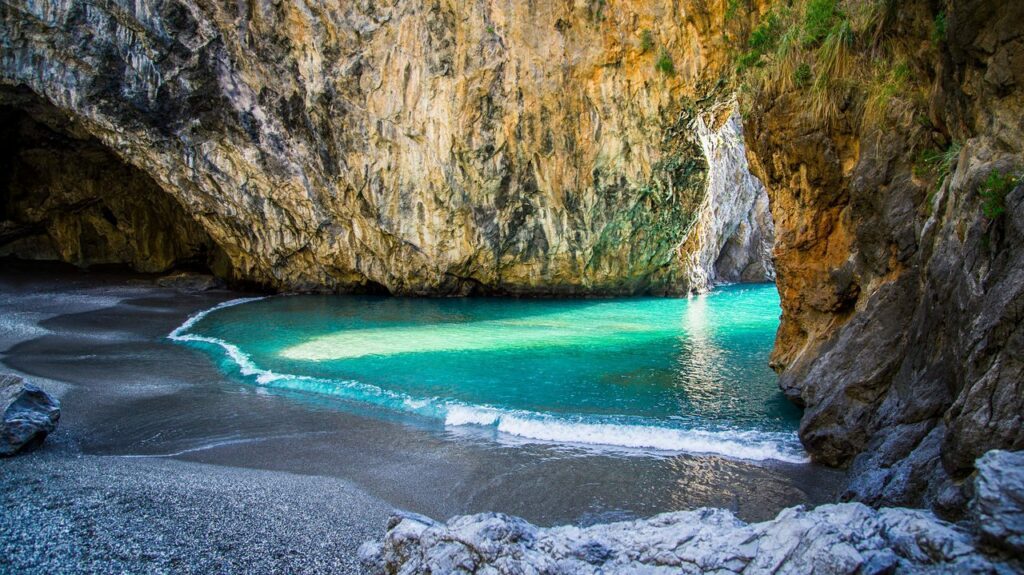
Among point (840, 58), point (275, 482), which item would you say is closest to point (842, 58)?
point (840, 58)

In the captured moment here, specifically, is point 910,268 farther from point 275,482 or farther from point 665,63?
point 665,63

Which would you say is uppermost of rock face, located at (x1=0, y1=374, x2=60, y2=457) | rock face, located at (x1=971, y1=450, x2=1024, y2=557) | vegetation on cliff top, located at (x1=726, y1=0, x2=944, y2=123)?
vegetation on cliff top, located at (x1=726, y1=0, x2=944, y2=123)

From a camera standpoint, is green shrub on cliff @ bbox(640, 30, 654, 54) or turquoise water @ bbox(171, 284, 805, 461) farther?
green shrub on cliff @ bbox(640, 30, 654, 54)

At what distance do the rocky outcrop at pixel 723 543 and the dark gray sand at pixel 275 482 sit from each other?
131cm

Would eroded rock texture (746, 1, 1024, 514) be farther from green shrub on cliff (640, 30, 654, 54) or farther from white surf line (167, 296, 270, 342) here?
white surf line (167, 296, 270, 342)

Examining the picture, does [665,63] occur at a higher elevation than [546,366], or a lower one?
higher

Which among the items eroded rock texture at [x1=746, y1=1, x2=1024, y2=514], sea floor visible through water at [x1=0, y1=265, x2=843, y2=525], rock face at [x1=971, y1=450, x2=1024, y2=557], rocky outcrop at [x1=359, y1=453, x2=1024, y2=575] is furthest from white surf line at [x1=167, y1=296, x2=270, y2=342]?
rock face at [x1=971, y1=450, x2=1024, y2=557]

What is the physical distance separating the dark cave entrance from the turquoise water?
13.0 metres

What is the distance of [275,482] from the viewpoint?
654 centimetres

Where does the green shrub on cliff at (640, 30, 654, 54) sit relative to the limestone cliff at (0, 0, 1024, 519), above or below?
above

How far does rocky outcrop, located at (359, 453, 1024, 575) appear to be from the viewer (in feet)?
9.43

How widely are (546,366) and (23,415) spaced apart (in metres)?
8.70

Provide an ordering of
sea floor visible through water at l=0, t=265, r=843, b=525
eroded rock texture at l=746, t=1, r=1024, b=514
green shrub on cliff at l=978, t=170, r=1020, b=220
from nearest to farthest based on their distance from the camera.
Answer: eroded rock texture at l=746, t=1, r=1024, b=514, green shrub on cliff at l=978, t=170, r=1020, b=220, sea floor visible through water at l=0, t=265, r=843, b=525

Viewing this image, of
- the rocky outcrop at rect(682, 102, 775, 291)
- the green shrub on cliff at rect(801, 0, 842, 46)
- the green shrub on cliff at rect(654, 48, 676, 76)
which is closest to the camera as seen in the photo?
the green shrub on cliff at rect(801, 0, 842, 46)
